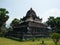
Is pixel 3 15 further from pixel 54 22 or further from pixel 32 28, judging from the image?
pixel 54 22

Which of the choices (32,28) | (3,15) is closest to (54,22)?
(32,28)

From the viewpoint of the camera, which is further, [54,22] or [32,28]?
[54,22]

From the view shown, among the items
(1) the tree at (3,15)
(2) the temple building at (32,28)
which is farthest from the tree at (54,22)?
(1) the tree at (3,15)

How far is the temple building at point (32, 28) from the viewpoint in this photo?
1814 inches

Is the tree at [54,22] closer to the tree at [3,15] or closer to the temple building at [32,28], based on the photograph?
the temple building at [32,28]

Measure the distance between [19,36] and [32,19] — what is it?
13.3 m

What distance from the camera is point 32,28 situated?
166 ft

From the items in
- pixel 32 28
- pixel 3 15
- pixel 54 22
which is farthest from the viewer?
pixel 54 22

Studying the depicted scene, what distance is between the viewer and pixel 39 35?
1882 inches

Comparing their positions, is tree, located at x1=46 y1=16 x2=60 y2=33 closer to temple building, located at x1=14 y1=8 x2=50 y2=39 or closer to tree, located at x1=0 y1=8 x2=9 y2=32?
temple building, located at x1=14 y1=8 x2=50 y2=39

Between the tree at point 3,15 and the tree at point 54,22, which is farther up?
the tree at point 3,15

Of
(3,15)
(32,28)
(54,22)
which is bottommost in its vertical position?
(32,28)

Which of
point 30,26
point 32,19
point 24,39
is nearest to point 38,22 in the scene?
point 32,19

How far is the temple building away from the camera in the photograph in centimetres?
4609
